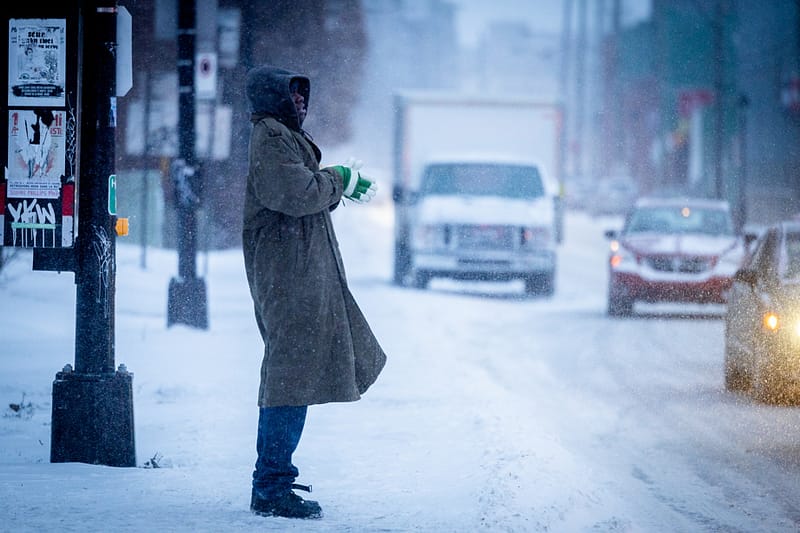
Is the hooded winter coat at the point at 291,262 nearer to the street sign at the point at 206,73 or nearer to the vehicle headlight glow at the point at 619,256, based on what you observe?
the street sign at the point at 206,73

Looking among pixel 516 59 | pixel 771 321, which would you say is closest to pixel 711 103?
pixel 771 321

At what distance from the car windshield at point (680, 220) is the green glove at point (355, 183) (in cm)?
1291

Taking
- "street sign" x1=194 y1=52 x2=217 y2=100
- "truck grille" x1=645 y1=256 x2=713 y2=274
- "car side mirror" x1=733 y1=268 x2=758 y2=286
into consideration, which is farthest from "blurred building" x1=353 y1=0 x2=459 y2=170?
"car side mirror" x1=733 y1=268 x2=758 y2=286

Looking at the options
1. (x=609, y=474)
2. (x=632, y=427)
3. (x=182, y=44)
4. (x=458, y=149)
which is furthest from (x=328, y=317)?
(x=458, y=149)

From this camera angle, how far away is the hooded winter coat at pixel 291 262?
547cm

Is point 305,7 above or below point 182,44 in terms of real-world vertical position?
above

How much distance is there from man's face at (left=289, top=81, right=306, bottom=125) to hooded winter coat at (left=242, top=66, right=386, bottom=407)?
4 centimetres

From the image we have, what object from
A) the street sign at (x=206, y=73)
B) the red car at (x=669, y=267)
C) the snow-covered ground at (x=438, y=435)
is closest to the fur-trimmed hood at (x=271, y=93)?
the snow-covered ground at (x=438, y=435)

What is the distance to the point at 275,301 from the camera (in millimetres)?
5516

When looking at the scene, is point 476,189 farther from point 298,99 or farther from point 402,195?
point 298,99

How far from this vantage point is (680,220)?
18.6 m

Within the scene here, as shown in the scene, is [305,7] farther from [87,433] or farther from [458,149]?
[87,433]

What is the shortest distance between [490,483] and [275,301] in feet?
5.22

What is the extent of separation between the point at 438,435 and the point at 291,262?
283 centimetres
